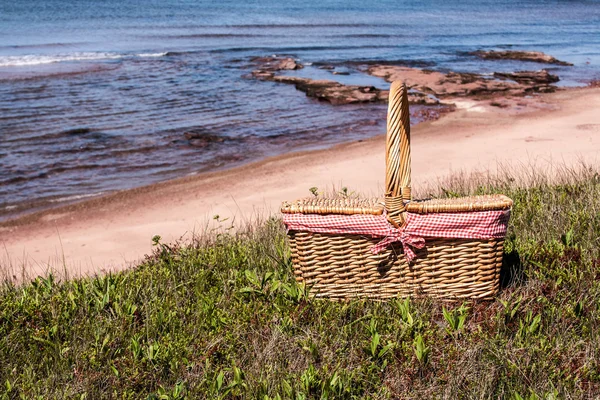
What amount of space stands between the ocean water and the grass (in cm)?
609

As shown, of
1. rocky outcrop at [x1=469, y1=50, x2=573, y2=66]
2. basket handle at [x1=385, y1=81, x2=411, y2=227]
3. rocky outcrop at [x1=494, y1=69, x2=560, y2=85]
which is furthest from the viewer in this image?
rocky outcrop at [x1=469, y1=50, x2=573, y2=66]

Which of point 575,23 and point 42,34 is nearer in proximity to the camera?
point 42,34

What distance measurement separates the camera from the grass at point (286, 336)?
3.59 m

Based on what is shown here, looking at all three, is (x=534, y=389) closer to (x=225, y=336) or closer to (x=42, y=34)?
(x=225, y=336)

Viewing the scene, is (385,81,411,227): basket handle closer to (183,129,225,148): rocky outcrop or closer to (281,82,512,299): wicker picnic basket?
(281,82,512,299): wicker picnic basket

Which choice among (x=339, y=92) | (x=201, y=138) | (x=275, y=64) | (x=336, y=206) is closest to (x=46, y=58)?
(x=275, y=64)

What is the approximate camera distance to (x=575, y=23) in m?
40.6

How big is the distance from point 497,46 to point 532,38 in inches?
172

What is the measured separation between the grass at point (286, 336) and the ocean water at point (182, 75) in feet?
20.0

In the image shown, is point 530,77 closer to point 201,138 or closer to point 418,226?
point 201,138

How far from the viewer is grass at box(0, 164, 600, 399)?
11.8 feet

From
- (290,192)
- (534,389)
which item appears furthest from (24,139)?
(534,389)

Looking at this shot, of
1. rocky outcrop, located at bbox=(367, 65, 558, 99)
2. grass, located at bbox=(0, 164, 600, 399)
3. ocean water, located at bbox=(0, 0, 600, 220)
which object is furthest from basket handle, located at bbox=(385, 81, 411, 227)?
rocky outcrop, located at bbox=(367, 65, 558, 99)

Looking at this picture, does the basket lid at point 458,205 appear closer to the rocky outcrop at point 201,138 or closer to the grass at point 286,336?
the grass at point 286,336
